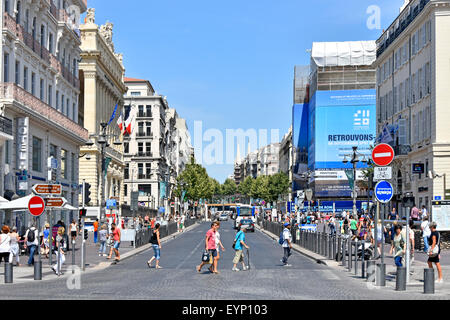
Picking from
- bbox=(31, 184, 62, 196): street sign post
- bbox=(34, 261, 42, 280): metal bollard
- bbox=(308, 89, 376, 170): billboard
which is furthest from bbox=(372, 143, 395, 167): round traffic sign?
bbox=(308, 89, 376, 170): billboard

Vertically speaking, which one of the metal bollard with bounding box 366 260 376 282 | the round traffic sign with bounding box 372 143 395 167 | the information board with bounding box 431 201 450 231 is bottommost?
the metal bollard with bounding box 366 260 376 282

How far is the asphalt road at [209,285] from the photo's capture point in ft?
54.7

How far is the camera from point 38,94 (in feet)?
142

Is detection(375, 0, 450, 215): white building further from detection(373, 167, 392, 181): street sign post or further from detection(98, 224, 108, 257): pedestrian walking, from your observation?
detection(373, 167, 392, 181): street sign post

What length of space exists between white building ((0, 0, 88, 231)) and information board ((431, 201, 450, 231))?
1933 centimetres

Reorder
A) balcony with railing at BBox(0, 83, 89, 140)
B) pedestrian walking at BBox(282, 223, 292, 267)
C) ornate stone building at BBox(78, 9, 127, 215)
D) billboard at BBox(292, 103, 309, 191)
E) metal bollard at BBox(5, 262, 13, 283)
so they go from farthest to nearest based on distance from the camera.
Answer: billboard at BBox(292, 103, 309, 191) → ornate stone building at BBox(78, 9, 127, 215) → balcony with railing at BBox(0, 83, 89, 140) → pedestrian walking at BBox(282, 223, 292, 267) → metal bollard at BBox(5, 262, 13, 283)

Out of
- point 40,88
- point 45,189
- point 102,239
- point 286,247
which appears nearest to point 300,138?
point 40,88

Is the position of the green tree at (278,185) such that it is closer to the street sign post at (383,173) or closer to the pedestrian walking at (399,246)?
the pedestrian walking at (399,246)

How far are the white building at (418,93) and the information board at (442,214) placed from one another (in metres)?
19.2

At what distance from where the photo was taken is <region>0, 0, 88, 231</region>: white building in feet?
121
